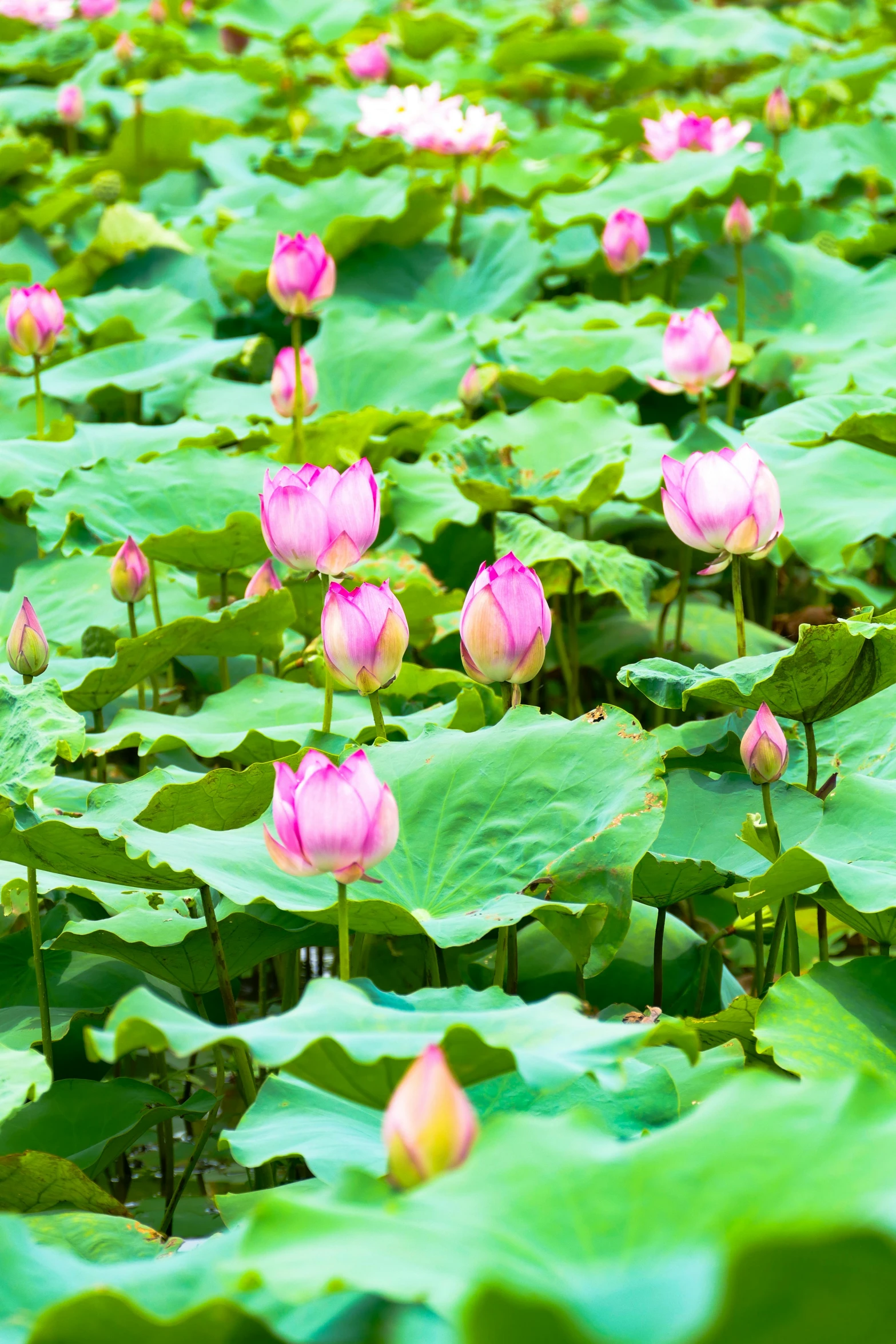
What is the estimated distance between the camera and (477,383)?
2293mm

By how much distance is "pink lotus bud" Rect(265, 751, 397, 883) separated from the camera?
2.98 feet

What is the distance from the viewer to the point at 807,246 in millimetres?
2986

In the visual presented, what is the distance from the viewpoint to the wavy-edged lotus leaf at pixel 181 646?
1531mm

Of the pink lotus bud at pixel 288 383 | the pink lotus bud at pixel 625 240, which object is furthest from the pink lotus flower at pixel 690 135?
the pink lotus bud at pixel 288 383

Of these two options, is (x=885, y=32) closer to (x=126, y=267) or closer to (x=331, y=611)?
(x=126, y=267)

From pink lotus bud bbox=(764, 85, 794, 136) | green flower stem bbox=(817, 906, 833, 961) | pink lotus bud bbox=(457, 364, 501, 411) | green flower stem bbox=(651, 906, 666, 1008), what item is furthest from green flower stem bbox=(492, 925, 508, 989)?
pink lotus bud bbox=(764, 85, 794, 136)

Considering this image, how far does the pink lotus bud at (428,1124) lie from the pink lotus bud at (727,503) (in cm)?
77

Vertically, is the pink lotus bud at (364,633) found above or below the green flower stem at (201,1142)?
above

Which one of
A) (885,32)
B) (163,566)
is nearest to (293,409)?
(163,566)

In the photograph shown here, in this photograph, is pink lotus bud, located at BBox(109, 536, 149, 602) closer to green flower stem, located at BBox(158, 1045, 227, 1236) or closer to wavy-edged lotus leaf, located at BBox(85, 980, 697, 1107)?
green flower stem, located at BBox(158, 1045, 227, 1236)

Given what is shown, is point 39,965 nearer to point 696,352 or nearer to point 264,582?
point 264,582

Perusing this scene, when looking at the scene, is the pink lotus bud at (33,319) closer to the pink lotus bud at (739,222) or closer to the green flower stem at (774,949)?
the pink lotus bud at (739,222)

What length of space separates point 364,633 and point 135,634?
63 cm

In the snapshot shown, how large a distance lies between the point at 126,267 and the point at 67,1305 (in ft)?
10.2
